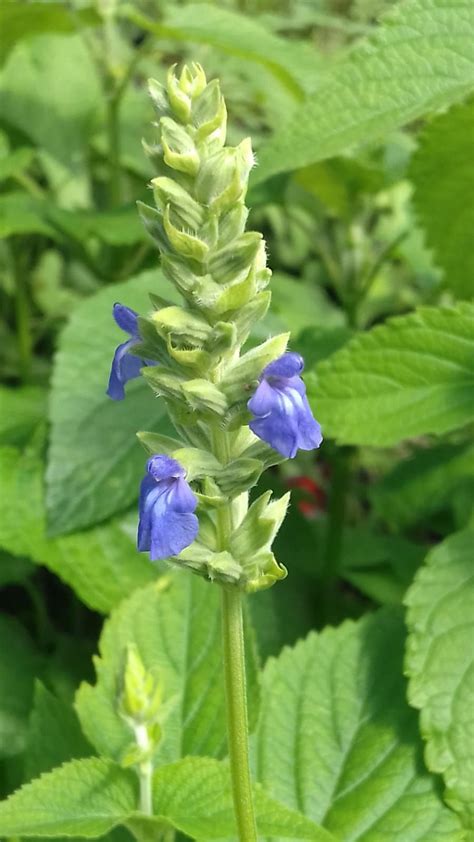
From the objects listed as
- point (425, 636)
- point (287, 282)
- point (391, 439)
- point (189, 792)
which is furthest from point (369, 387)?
point (287, 282)

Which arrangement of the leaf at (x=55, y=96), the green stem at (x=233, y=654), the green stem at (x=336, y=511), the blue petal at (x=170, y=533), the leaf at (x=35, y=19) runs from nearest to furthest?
the blue petal at (x=170, y=533) < the green stem at (x=233, y=654) < the green stem at (x=336, y=511) < the leaf at (x=35, y=19) < the leaf at (x=55, y=96)

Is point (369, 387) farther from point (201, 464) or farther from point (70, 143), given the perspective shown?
point (70, 143)

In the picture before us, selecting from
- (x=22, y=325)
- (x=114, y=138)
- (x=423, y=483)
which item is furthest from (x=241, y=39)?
(x=423, y=483)

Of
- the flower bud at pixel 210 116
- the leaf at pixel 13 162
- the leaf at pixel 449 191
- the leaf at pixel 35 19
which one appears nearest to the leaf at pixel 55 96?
the leaf at pixel 35 19

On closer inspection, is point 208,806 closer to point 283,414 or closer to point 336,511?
point 283,414

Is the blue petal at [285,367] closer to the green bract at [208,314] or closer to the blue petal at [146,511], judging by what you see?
the green bract at [208,314]

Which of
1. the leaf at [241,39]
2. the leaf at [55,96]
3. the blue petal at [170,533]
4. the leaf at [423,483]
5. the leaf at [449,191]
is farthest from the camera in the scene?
the leaf at [55,96]
